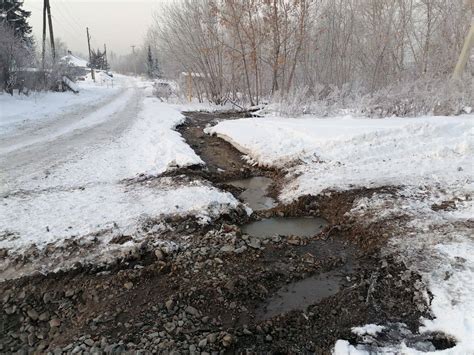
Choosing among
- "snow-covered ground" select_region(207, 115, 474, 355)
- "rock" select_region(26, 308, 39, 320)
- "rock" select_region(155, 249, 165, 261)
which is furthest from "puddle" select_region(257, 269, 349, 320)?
"rock" select_region(26, 308, 39, 320)

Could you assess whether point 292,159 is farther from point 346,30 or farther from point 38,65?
point 38,65

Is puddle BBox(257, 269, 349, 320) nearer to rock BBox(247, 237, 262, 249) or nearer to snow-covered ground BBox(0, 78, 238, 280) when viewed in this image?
rock BBox(247, 237, 262, 249)

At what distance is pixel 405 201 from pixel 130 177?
5.01m

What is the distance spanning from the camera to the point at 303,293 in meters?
4.09

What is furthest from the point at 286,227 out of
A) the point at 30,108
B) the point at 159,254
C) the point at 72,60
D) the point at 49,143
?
the point at 72,60

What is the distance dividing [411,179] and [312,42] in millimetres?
18619

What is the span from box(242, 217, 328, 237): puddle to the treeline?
11.2m

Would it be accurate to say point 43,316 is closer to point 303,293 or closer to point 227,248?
point 227,248

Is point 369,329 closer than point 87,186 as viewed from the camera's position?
Yes

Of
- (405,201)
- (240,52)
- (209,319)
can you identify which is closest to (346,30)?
(240,52)

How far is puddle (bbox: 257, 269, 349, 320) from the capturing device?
3.81 meters

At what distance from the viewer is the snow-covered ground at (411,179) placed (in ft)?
12.2

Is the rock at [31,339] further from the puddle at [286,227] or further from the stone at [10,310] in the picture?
the puddle at [286,227]

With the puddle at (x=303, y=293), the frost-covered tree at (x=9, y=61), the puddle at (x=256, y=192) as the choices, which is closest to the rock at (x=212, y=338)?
the puddle at (x=303, y=293)
